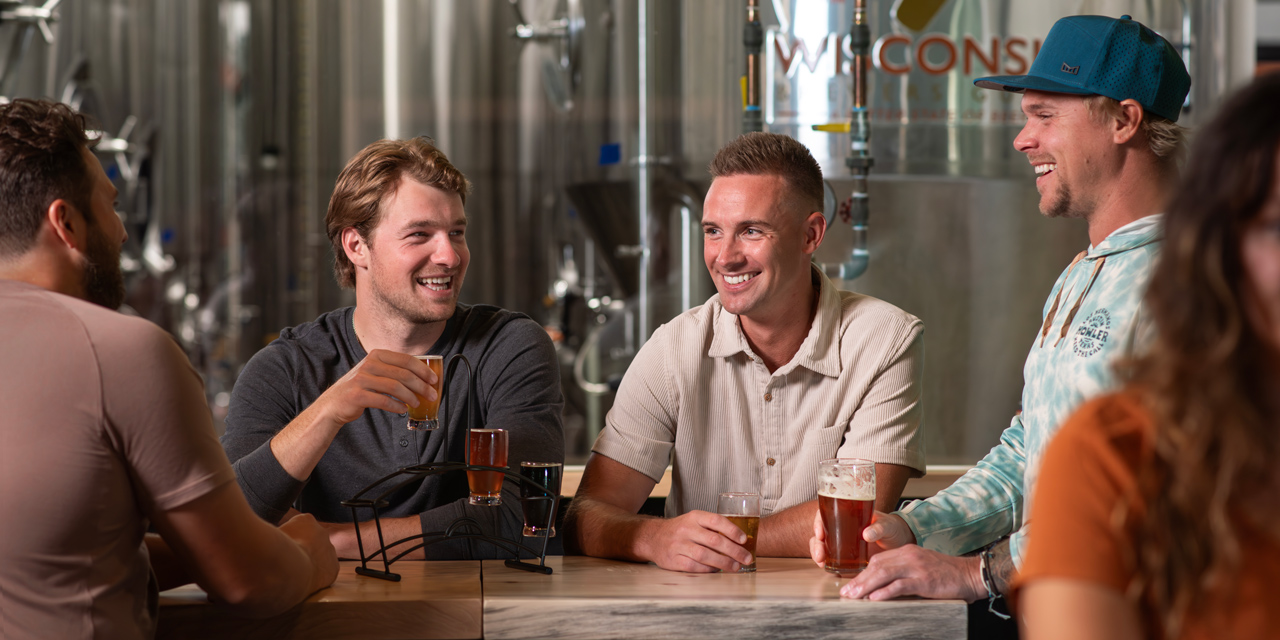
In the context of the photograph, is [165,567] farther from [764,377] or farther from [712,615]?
[764,377]

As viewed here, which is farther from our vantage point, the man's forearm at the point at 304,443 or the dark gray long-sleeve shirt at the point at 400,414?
the dark gray long-sleeve shirt at the point at 400,414

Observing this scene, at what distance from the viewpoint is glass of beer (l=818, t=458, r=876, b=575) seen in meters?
1.68

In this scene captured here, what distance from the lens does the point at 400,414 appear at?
2061 millimetres

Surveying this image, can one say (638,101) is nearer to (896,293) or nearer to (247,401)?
(896,293)

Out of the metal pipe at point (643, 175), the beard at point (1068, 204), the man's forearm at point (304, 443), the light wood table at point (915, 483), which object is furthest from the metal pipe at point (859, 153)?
the man's forearm at point (304, 443)

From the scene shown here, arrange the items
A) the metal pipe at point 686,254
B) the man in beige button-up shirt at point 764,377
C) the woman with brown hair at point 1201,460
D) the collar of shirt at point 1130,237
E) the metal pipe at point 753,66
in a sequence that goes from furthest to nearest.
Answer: the metal pipe at point 686,254, the metal pipe at point 753,66, the man in beige button-up shirt at point 764,377, the collar of shirt at point 1130,237, the woman with brown hair at point 1201,460

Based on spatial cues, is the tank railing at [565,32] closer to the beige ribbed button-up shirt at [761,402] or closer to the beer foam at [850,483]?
the beige ribbed button-up shirt at [761,402]

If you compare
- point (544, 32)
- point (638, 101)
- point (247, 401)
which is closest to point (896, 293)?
point (638, 101)

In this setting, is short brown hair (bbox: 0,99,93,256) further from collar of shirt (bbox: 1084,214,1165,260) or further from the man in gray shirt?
collar of shirt (bbox: 1084,214,1165,260)

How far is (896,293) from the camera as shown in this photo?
11.9 feet

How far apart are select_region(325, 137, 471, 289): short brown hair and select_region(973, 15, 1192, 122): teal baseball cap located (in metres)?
1.14

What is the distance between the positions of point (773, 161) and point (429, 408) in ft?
2.76

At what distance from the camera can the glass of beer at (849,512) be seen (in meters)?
1.68

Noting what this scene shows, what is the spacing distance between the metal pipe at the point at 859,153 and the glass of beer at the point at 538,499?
6.17 feet
